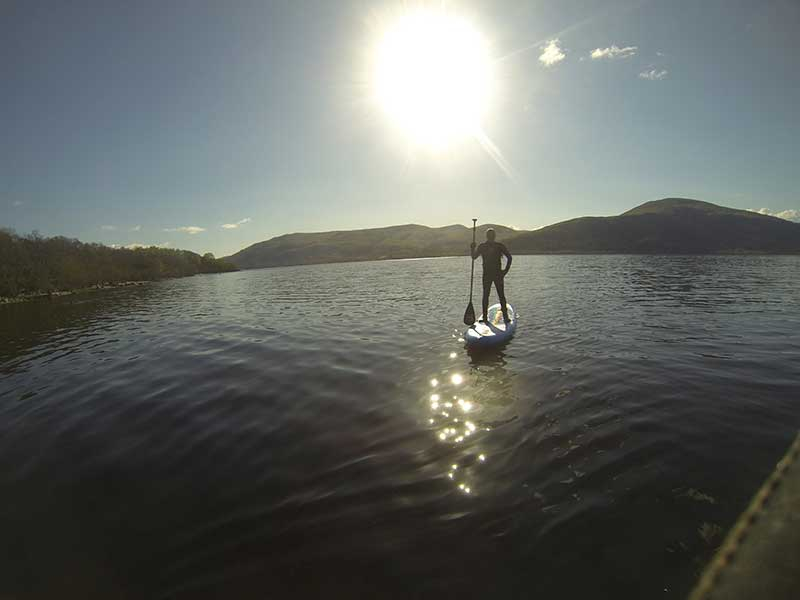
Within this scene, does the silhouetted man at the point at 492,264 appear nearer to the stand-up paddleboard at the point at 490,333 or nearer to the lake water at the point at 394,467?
the stand-up paddleboard at the point at 490,333

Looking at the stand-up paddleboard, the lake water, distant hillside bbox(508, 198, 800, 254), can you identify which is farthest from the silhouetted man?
distant hillside bbox(508, 198, 800, 254)

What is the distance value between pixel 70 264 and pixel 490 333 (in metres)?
80.3

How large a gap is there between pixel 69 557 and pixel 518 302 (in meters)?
22.2

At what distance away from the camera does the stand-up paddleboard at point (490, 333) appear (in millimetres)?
12711

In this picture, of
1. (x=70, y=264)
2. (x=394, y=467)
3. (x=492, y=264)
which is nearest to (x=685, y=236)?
(x=492, y=264)

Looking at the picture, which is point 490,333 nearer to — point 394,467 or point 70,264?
point 394,467

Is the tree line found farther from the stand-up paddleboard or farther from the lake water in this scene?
the stand-up paddleboard

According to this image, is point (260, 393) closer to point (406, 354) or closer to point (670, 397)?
point (406, 354)

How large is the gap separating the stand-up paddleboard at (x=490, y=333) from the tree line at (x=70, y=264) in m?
62.6

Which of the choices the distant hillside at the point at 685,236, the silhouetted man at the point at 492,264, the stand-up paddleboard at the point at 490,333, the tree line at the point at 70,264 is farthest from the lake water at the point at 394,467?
the distant hillside at the point at 685,236

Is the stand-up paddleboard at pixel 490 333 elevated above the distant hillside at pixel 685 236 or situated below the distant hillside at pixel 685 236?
below

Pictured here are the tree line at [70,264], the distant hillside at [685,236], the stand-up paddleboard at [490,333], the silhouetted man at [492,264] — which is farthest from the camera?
the distant hillside at [685,236]

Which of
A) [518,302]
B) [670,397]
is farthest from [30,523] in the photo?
[518,302]

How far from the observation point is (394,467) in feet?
20.9
